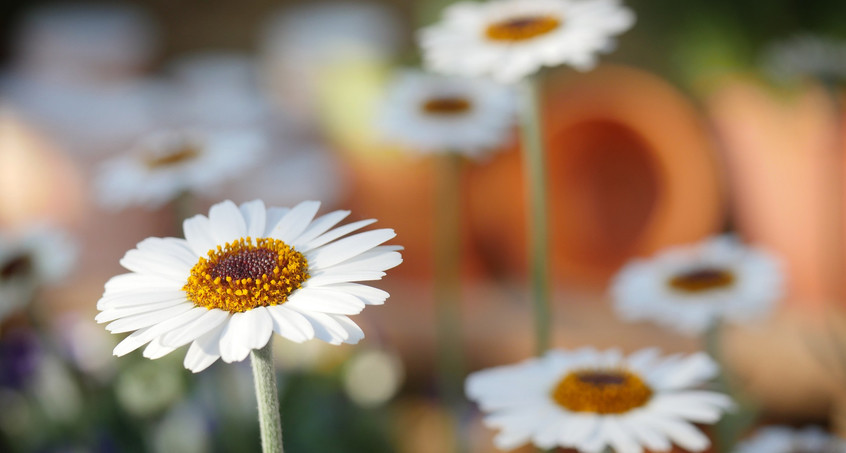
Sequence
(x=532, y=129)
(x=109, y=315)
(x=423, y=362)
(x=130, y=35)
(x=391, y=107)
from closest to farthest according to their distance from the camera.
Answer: (x=109, y=315) < (x=532, y=129) < (x=391, y=107) < (x=423, y=362) < (x=130, y=35)

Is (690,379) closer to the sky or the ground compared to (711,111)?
closer to the ground

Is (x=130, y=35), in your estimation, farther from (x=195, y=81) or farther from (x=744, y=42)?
(x=744, y=42)

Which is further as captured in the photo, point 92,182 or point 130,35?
point 130,35

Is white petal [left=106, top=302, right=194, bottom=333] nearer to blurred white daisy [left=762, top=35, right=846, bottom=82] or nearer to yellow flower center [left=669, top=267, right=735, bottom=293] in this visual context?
yellow flower center [left=669, top=267, right=735, bottom=293]

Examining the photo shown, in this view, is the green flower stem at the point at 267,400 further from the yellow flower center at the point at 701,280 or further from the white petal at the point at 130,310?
the yellow flower center at the point at 701,280

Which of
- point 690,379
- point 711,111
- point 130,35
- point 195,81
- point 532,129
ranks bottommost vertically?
point 690,379

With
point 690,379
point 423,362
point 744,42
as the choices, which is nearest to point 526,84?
point 690,379

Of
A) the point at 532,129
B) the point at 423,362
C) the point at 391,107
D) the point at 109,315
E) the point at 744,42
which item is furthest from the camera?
the point at 744,42
